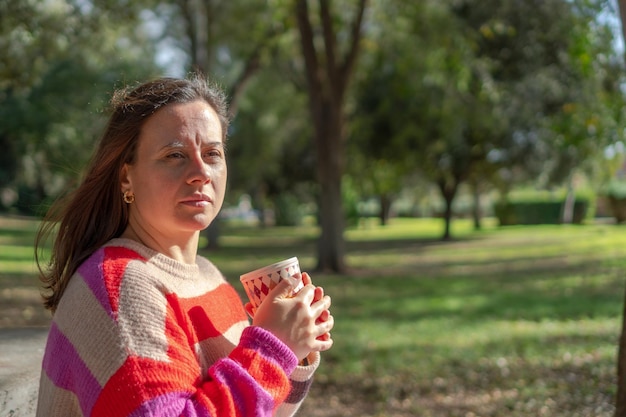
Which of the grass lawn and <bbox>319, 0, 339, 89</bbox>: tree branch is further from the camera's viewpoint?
<bbox>319, 0, 339, 89</bbox>: tree branch

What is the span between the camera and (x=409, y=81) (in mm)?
16656

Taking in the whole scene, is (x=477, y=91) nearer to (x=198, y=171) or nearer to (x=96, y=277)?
(x=198, y=171)

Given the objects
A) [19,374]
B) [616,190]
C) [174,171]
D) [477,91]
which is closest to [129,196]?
[174,171]

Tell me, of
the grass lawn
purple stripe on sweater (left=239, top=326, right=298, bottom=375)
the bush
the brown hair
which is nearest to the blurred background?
the grass lawn

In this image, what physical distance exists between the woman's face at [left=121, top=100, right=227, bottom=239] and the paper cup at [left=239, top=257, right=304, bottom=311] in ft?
0.57

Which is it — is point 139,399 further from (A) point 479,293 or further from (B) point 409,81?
(B) point 409,81

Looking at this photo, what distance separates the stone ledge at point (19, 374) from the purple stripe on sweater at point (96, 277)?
94 centimetres

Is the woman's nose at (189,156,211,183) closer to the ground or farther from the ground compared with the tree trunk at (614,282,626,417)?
farther from the ground

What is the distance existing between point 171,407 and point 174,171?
52 centimetres

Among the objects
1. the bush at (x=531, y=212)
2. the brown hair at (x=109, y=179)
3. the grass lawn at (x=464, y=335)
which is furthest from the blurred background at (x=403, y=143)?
the bush at (x=531, y=212)

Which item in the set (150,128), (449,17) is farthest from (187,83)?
(449,17)

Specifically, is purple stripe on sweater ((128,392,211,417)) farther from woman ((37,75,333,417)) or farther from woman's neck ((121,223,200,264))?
woman's neck ((121,223,200,264))

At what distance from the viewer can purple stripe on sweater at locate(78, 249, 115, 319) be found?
4.43 feet

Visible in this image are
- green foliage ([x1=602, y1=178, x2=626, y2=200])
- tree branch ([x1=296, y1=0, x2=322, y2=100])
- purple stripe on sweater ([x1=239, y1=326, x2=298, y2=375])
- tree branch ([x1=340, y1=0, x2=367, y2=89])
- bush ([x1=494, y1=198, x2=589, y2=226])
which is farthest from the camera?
bush ([x1=494, y1=198, x2=589, y2=226])
